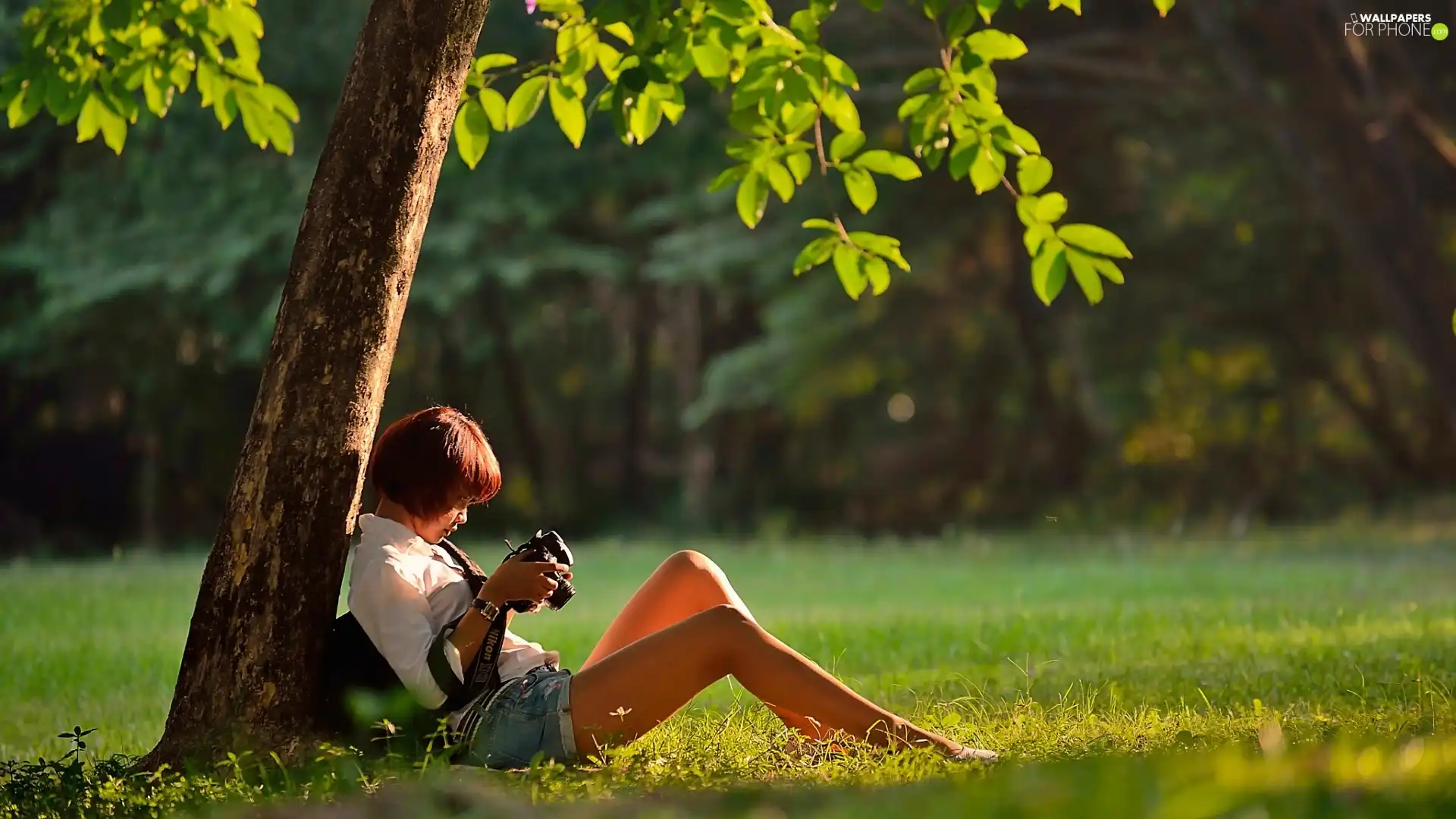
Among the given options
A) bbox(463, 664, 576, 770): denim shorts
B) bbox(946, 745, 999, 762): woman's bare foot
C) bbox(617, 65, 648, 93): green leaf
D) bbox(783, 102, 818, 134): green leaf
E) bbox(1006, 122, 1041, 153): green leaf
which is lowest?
bbox(946, 745, 999, 762): woman's bare foot

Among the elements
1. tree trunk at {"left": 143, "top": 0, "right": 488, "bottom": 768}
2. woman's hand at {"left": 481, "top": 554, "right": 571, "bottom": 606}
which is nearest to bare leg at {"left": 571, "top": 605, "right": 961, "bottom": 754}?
woman's hand at {"left": 481, "top": 554, "right": 571, "bottom": 606}

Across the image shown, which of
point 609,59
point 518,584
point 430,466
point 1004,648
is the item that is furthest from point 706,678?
point 1004,648

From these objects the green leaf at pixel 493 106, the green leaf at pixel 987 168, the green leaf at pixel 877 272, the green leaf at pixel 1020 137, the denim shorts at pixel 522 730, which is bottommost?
the denim shorts at pixel 522 730

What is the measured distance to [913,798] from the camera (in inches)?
103

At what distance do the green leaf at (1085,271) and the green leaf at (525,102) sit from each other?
1.93 metres

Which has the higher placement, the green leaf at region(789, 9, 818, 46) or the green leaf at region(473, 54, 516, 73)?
the green leaf at region(789, 9, 818, 46)

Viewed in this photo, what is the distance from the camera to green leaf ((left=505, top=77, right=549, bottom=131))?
5879mm

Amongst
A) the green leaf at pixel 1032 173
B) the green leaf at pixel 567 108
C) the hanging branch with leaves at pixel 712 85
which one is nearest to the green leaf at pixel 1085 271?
the hanging branch with leaves at pixel 712 85

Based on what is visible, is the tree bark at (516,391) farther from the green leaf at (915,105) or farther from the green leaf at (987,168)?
the green leaf at (987,168)

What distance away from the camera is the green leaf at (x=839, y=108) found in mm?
6117

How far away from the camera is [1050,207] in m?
5.36

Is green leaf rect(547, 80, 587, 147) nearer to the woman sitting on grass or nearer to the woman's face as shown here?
the woman sitting on grass

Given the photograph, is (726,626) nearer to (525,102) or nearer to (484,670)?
(484,670)

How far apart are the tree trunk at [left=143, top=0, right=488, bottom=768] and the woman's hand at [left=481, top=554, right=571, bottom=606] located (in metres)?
0.73
